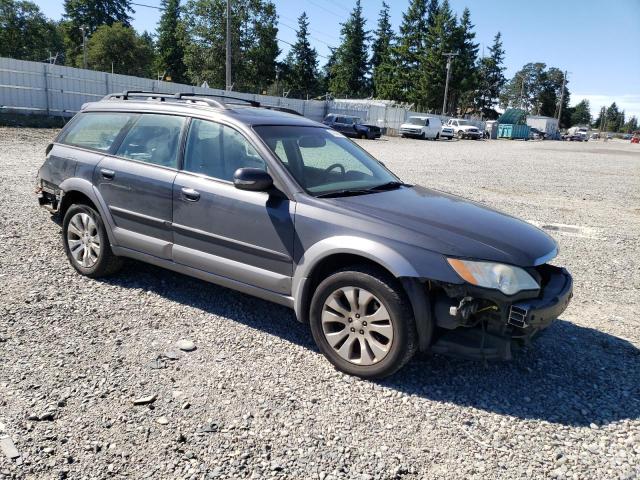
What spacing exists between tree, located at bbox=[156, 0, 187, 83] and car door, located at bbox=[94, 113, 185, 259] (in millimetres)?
84364

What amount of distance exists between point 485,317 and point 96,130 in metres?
3.97

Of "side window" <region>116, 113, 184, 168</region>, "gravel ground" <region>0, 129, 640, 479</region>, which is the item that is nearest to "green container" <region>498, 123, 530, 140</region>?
"gravel ground" <region>0, 129, 640, 479</region>

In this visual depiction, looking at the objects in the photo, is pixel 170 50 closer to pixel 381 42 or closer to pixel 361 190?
pixel 381 42

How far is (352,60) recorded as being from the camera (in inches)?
3273

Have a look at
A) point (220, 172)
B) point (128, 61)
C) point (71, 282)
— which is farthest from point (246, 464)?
point (128, 61)

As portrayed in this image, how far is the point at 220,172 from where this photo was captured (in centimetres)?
414

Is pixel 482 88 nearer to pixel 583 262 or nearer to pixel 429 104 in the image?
pixel 429 104

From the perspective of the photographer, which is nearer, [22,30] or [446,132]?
[446,132]

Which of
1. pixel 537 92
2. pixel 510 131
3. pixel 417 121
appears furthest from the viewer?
pixel 537 92

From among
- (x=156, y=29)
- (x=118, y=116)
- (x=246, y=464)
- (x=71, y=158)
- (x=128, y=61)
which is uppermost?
(x=156, y=29)

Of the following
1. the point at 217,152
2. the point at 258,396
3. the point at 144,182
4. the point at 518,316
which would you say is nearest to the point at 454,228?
the point at 518,316

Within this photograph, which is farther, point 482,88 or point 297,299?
point 482,88

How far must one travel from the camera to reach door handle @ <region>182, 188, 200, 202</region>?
13.5 ft

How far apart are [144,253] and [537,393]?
10.7ft
